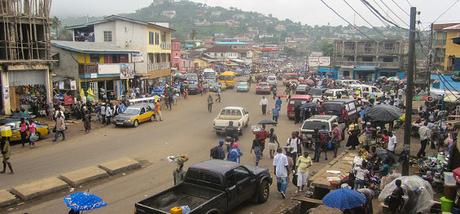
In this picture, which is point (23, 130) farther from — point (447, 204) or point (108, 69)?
point (447, 204)

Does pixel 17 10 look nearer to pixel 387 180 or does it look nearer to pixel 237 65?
pixel 387 180

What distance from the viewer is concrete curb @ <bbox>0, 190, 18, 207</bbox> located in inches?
501

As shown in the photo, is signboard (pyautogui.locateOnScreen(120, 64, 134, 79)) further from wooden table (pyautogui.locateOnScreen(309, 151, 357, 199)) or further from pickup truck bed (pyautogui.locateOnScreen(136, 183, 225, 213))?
pickup truck bed (pyautogui.locateOnScreen(136, 183, 225, 213))

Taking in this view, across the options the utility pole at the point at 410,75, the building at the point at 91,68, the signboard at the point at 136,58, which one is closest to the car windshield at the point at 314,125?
the utility pole at the point at 410,75

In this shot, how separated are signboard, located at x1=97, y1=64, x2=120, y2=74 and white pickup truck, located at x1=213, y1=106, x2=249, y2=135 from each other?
15606 mm

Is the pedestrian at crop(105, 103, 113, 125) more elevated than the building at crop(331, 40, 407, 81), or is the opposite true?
the building at crop(331, 40, 407, 81)

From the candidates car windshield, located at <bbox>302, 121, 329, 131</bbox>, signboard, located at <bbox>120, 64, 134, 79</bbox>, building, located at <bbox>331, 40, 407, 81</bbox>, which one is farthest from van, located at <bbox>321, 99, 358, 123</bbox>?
building, located at <bbox>331, 40, 407, 81</bbox>

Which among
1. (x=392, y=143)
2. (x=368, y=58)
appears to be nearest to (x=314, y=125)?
(x=392, y=143)

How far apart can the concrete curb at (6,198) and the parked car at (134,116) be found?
12.9 meters

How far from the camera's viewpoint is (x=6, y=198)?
12.9m

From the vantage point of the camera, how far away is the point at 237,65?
97.6 meters

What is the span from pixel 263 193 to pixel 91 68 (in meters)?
25.5

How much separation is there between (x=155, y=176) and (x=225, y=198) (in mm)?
5588

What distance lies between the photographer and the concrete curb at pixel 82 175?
584 inches
